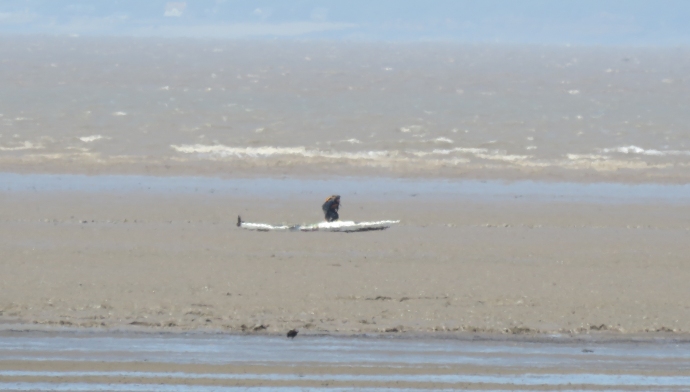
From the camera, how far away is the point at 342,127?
127ft

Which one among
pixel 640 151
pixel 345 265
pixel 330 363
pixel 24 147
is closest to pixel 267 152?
pixel 24 147

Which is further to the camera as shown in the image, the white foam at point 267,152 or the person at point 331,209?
the white foam at point 267,152

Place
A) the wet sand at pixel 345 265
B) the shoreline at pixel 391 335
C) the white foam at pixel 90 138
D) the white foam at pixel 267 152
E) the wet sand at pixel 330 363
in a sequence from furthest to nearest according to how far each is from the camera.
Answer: the white foam at pixel 90 138, the white foam at pixel 267 152, the wet sand at pixel 345 265, the shoreline at pixel 391 335, the wet sand at pixel 330 363

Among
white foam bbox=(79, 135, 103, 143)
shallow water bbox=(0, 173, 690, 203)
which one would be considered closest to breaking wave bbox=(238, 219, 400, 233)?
shallow water bbox=(0, 173, 690, 203)

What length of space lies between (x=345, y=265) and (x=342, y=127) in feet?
80.1

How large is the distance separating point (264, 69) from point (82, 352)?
270ft

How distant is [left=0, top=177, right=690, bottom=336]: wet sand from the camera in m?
11.6

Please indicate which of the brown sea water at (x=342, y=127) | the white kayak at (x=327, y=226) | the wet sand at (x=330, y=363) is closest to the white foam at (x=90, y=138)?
the brown sea water at (x=342, y=127)

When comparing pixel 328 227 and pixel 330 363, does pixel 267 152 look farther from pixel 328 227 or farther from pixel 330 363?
pixel 330 363

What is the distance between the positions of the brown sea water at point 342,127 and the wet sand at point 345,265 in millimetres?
5653

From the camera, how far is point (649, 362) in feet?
32.6

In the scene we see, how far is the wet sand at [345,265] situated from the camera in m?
11.6

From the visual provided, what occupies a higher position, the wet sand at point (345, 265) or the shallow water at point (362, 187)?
the shallow water at point (362, 187)

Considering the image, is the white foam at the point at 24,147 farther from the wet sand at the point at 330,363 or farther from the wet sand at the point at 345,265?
the wet sand at the point at 330,363
